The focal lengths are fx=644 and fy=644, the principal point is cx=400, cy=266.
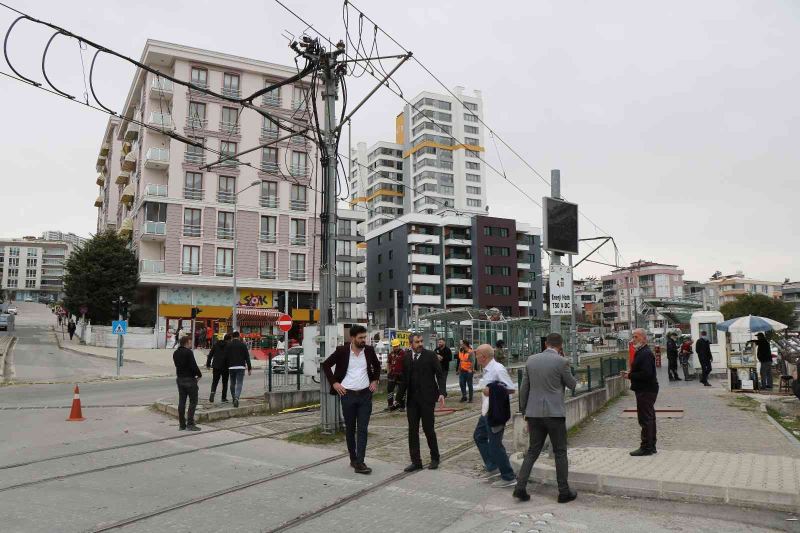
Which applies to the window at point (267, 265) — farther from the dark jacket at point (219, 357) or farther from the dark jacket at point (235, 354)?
the dark jacket at point (235, 354)

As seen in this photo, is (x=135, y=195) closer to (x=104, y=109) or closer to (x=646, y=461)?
(x=104, y=109)

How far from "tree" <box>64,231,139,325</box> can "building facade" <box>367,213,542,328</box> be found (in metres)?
36.2

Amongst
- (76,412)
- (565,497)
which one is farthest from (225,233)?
(565,497)

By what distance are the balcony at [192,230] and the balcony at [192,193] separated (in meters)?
2.14

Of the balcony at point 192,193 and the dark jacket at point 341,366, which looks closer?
the dark jacket at point 341,366

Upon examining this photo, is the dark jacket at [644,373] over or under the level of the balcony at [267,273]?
under

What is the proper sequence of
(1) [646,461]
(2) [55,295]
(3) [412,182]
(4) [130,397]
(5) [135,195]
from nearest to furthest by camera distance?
(1) [646,461] < (4) [130,397] < (5) [135,195] < (3) [412,182] < (2) [55,295]

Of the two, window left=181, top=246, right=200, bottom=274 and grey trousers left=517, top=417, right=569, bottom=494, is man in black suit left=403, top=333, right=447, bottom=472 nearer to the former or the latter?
grey trousers left=517, top=417, right=569, bottom=494

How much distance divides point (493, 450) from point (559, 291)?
5282 mm

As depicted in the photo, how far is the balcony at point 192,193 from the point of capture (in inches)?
1913

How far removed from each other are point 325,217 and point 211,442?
13.8 feet

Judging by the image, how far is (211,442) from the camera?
10375 mm

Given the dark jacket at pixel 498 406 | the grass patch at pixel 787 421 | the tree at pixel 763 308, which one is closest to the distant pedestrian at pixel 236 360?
the dark jacket at pixel 498 406

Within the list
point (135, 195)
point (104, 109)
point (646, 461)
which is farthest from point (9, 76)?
point (135, 195)
